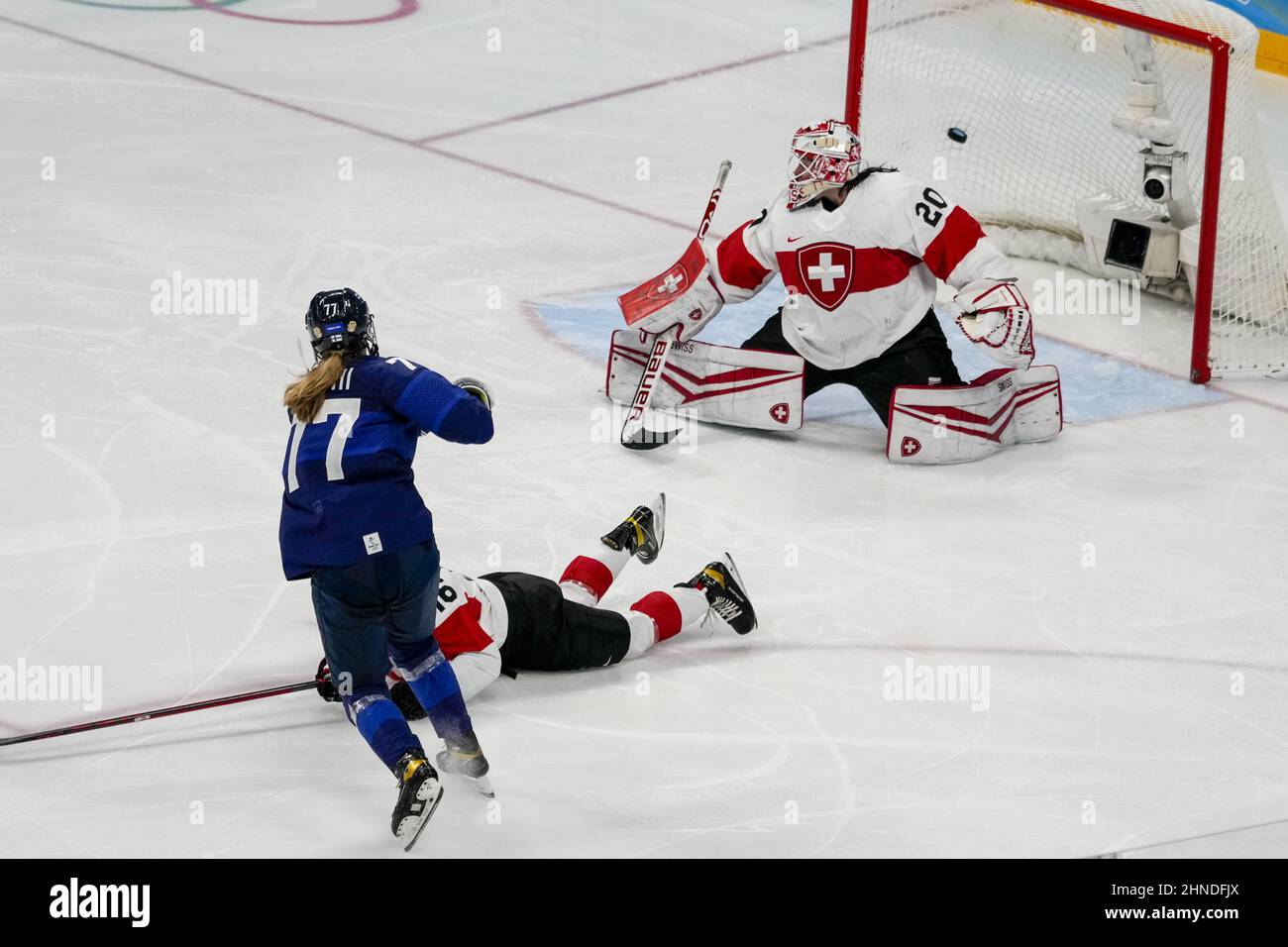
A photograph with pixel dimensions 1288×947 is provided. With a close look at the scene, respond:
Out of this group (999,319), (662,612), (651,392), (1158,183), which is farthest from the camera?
(1158,183)

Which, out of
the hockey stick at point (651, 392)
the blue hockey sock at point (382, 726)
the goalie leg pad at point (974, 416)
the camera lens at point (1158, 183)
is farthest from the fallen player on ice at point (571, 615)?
the camera lens at point (1158, 183)

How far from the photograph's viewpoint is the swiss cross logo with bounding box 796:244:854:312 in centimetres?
556

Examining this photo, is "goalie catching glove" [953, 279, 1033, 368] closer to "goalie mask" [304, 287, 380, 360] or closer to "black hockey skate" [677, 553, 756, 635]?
"black hockey skate" [677, 553, 756, 635]

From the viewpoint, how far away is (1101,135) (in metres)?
7.21

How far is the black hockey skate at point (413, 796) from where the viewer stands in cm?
355

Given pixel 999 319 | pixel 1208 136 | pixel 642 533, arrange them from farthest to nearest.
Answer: pixel 1208 136
pixel 999 319
pixel 642 533

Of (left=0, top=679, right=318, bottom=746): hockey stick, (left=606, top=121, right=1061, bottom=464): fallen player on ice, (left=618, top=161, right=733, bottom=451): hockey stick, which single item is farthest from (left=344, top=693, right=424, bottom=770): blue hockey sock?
(left=606, top=121, right=1061, bottom=464): fallen player on ice

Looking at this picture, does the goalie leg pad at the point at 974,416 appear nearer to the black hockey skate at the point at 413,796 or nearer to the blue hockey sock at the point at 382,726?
the blue hockey sock at the point at 382,726

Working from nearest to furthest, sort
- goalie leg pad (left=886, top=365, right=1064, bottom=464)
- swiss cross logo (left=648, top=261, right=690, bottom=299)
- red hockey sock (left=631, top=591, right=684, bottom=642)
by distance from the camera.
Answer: red hockey sock (left=631, top=591, right=684, bottom=642) → goalie leg pad (left=886, top=365, right=1064, bottom=464) → swiss cross logo (left=648, top=261, right=690, bottom=299)

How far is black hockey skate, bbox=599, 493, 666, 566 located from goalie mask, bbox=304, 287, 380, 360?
41.5 inches

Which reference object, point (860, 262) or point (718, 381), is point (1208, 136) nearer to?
point (860, 262)

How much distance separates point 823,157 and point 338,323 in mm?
2141

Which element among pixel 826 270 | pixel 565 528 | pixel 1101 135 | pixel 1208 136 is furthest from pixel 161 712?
pixel 1101 135

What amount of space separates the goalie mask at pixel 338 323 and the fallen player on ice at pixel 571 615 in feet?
2.00
